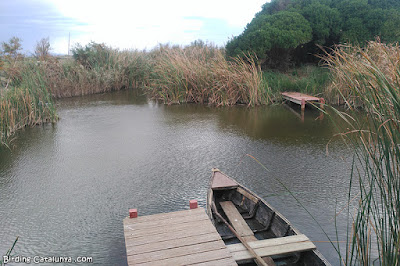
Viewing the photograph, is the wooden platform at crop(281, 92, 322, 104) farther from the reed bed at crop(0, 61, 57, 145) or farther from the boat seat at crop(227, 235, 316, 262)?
the boat seat at crop(227, 235, 316, 262)

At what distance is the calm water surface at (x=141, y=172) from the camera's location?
3551 mm

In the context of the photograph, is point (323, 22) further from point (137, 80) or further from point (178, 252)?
point (178, 252)

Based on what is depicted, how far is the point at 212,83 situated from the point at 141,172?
571cm

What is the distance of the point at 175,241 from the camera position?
2.76 metres

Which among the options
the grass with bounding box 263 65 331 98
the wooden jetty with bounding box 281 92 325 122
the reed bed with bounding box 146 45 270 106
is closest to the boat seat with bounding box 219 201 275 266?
the wooden jetty with bounding box 281 92 325 122

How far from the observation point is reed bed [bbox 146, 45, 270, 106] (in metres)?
9.97

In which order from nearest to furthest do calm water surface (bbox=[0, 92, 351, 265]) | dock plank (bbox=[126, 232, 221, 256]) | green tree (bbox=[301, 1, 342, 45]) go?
dock plank (bbox=[126, 232, 221, 256]) → calm water surface (bbox=[0, 92, 351, 265]) → green tree (bbox=[301, 1, 342, 45])

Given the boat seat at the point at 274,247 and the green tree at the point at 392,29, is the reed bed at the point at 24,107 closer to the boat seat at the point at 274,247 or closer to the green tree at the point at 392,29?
the boat seat at the point at 274,247

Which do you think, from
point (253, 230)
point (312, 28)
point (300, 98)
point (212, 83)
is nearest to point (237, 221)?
point (253, 230)

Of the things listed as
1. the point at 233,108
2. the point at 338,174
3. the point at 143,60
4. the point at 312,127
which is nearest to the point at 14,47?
the point at 143,60

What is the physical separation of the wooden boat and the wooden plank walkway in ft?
0.43

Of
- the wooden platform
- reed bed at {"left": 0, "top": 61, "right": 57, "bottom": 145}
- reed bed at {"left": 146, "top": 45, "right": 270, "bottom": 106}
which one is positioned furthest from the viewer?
reed bed at {"left": 146, "top": 45, "right": 270, "bottom": 106}

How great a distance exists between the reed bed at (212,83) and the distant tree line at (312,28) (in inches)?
61.5

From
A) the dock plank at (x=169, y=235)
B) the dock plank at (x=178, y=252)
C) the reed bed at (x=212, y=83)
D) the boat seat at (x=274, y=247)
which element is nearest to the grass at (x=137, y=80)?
the reed bed at (x=212, y=83)
